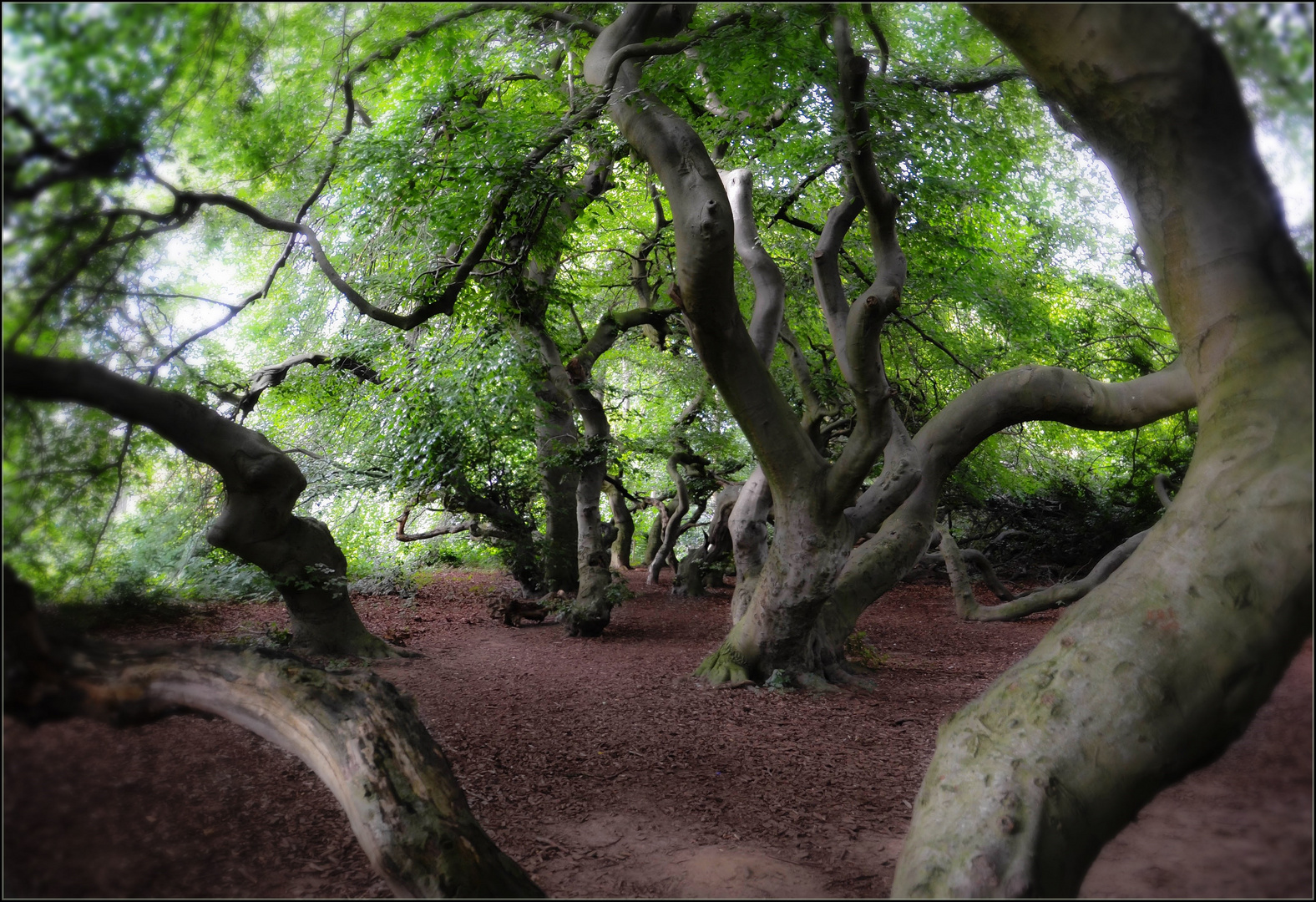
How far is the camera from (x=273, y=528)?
5652 millimetres

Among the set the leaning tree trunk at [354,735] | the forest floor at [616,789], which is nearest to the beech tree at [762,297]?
the forest floor at [616,789]

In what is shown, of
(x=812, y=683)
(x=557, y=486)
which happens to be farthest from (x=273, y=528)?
(x=557, y=486)

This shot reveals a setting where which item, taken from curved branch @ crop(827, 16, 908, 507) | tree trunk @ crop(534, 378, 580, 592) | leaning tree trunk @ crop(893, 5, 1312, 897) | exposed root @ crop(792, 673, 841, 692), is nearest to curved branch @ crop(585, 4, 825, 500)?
curved branch @ crop(827, 16, 908, 507)

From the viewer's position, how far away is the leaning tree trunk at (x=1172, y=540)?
187 cm

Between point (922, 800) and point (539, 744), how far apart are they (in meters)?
3.00

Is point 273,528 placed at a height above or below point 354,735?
above

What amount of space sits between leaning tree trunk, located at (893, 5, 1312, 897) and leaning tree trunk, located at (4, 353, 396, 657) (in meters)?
2.68

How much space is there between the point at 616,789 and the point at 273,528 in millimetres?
3109

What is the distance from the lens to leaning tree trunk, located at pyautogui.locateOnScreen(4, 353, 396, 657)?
422cm

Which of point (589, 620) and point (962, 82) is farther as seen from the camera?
point (589, 620)

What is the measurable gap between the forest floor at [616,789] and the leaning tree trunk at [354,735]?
0.52 feet

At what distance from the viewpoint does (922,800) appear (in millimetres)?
2266

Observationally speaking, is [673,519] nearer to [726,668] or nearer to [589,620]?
[589,620]

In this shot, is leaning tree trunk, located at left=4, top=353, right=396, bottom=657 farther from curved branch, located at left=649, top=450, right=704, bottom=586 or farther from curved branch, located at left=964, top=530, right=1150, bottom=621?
curved branch, located at left=964, top=530, right=1150, bottom=621
